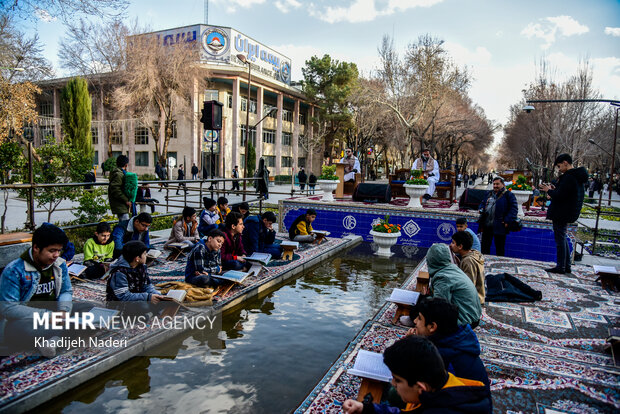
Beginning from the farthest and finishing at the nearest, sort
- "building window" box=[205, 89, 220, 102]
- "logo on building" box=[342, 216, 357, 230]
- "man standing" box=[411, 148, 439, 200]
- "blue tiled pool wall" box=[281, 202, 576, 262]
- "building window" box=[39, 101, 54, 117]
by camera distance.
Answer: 1. "building window" box=[39, 101, 54, 117]
2. "building window" box=[205, 89, 220, 102]
3. "man standing" box=[411, 148, 439, 200]
4. "logo on building" box=[342, 216, 357, 230]
5. "blue tiled pool wall" box=[281, 202, 576, 262]

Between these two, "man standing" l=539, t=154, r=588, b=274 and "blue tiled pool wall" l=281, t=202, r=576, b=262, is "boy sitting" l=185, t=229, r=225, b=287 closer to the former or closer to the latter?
"man standing" l=539, t=154, r=588, b=274

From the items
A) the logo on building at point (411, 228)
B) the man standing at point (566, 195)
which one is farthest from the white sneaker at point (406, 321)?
the logo on building at point (411, 228)

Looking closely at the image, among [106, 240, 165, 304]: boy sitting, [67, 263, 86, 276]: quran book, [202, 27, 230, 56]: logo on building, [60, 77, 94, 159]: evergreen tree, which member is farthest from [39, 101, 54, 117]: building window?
→ [106, 240, 165, 304]: boy sitting

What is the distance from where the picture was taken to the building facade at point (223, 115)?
35281mm

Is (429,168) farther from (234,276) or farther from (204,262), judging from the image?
(204,262)

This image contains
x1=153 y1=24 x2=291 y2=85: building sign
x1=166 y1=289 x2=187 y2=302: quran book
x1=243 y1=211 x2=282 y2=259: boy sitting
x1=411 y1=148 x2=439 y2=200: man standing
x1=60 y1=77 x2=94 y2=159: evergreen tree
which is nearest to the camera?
x1=166 y1=289 x2=187 y2=302: quran book

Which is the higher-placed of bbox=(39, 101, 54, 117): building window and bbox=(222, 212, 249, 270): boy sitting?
bbox=(39, 101, 54, 117): building window

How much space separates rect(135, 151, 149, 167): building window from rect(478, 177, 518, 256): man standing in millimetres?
36638

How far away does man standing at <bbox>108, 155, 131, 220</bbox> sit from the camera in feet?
24.2

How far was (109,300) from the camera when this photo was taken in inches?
184

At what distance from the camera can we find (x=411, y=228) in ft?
37.0

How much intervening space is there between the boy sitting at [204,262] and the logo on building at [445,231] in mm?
7015

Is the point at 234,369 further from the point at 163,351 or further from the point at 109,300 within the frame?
the point at 109,300

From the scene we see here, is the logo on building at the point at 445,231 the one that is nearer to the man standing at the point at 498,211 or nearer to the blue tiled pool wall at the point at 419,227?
the blue tiled pool wall at the point at 419,227
